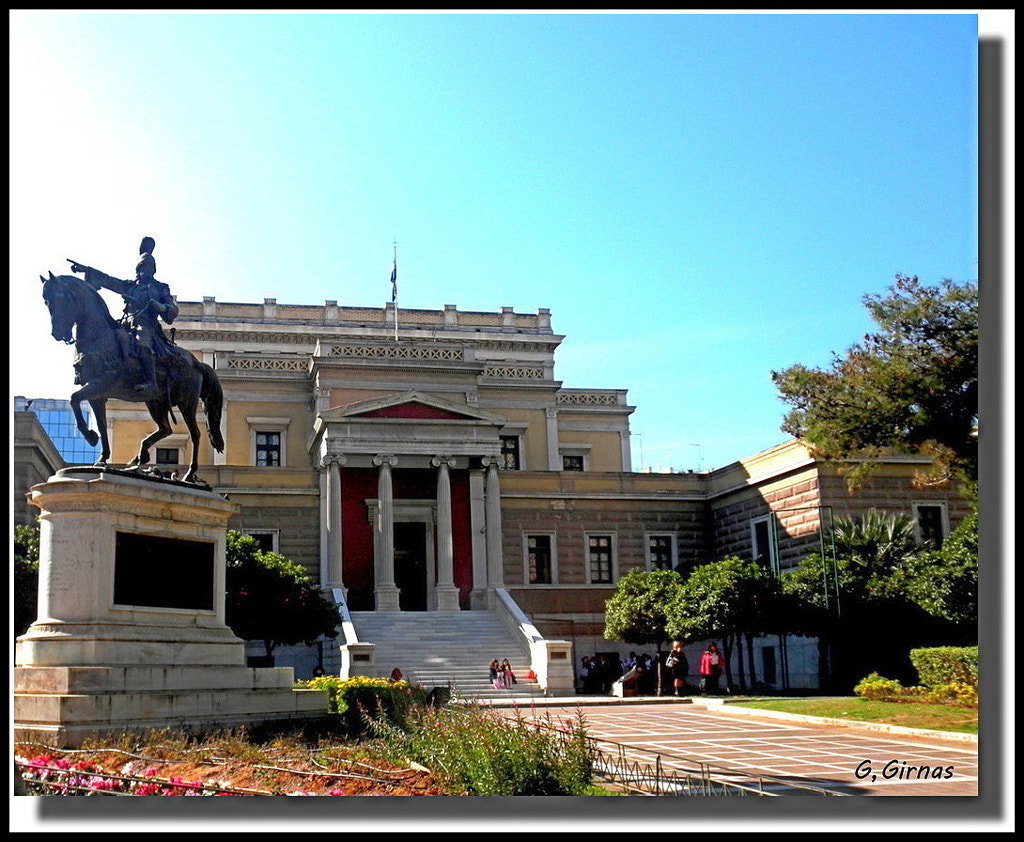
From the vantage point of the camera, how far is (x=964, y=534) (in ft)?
83.6

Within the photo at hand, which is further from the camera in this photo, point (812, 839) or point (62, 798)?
point (62, 798)

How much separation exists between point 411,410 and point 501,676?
11031 millimetres

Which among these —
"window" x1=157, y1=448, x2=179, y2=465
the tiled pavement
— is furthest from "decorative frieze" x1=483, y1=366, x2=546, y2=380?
the tiled pavement

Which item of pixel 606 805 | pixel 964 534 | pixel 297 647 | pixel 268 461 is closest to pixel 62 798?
pixel 606 805

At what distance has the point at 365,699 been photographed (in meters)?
15.1

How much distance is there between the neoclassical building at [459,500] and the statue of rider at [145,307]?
15.6 m

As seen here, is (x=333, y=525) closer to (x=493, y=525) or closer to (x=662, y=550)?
(x=493, y=525)

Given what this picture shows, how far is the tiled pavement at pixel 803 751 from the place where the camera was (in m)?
9.93

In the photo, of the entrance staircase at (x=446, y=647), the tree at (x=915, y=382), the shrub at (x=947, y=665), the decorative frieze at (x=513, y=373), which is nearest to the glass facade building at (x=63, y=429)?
the decorative frieze at (x=513, y=373)

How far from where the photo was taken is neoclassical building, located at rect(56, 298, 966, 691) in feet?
115

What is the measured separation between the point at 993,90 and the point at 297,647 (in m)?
27.8

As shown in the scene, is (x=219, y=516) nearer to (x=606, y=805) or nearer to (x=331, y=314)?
(x=606, y=805)

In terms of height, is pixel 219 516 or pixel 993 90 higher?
pixel 993 90

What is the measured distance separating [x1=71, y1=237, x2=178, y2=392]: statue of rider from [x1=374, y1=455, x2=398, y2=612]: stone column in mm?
20945
